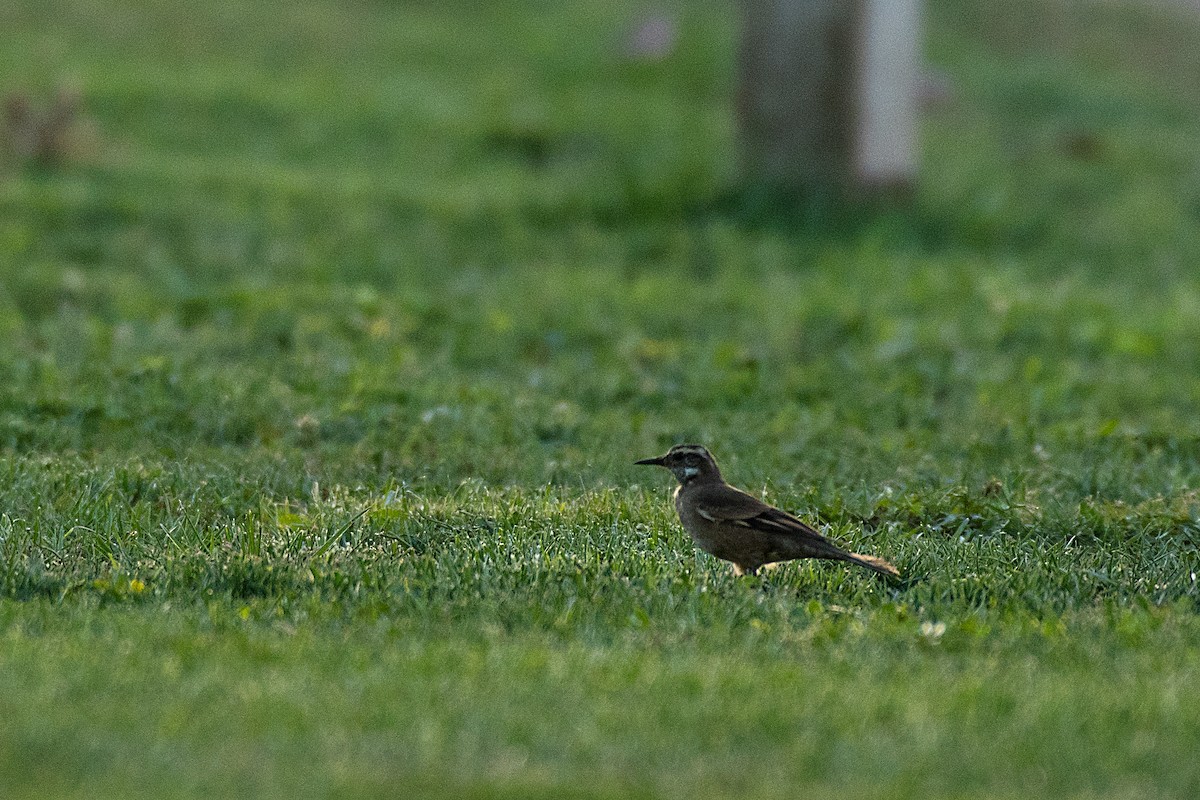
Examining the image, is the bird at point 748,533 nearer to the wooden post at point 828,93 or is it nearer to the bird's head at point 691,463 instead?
the bird's head at point 691,463

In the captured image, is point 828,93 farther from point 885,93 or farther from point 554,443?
point 554,443

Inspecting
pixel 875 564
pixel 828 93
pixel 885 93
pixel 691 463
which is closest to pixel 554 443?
pixel 691 463

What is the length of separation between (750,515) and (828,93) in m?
9.85

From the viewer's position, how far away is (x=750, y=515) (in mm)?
6277

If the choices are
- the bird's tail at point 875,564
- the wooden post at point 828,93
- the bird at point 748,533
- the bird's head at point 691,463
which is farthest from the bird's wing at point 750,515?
the wooden post at point 828,93

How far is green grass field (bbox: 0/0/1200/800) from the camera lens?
15.3 feet

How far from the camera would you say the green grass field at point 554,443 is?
4672 mm

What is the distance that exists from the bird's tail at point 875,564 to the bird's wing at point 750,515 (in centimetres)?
12

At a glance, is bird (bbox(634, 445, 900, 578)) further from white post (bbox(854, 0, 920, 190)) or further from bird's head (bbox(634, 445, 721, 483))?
white post (bbox(854, 0, 920, 190))

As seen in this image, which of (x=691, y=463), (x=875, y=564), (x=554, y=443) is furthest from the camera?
(x=554, y=443)

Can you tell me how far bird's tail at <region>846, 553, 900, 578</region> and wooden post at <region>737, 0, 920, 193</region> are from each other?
9.73m

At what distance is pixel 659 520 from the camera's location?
7113 millimetres

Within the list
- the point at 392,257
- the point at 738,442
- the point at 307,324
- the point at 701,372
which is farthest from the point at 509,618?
the point at 392,257

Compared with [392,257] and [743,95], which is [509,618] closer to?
[392,257]
